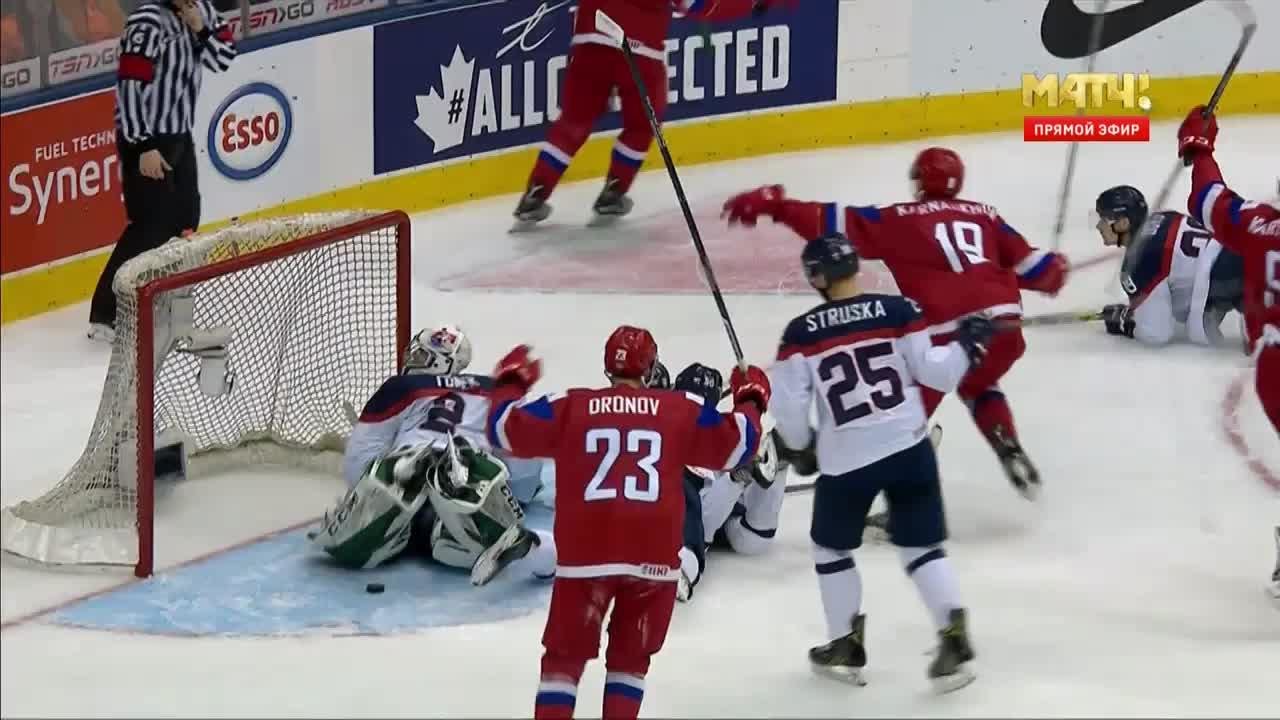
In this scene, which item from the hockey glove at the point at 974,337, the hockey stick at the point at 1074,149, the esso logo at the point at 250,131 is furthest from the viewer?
the hockey stick at the point at 1074,149

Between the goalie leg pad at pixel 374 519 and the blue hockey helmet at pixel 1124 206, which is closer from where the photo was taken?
the goalie leg pad at pixel 374 519

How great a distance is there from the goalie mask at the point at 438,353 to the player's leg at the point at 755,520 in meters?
0.77

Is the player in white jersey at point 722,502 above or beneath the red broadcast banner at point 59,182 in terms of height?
→ beneath

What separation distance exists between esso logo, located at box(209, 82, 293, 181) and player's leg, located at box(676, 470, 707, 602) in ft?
10.2

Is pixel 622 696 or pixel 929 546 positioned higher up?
pixel 929 546

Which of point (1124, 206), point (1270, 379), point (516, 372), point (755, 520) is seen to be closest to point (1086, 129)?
point (1124, 206)

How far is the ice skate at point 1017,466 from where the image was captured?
20.3ft

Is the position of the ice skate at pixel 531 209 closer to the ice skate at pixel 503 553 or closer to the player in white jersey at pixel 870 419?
the ice skate at pixel 503 553

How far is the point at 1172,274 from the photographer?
7.43 m

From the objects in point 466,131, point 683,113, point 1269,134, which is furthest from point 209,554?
point 1269,134

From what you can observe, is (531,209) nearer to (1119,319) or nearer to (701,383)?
(1119,319)

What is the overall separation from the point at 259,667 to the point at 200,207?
10.0 ft

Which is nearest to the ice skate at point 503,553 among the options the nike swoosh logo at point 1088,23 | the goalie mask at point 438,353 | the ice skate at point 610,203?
the goalie mask at point 438,353

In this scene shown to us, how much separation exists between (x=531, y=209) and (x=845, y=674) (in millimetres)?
4150
